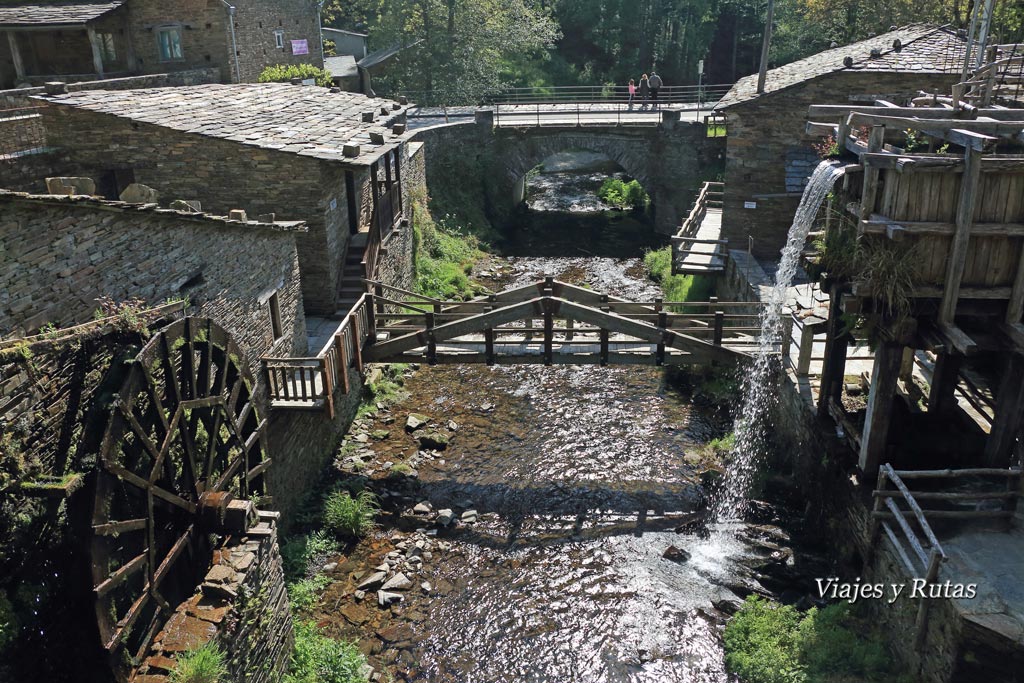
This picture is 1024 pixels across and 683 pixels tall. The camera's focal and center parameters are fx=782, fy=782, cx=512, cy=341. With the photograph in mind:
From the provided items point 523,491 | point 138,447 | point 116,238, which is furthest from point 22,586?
point 523,491

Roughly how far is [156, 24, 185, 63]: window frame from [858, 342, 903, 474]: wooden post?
2211cm

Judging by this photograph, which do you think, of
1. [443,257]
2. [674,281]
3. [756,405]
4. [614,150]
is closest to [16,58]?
[443,257]

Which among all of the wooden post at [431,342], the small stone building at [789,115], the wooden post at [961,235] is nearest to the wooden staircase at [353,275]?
the wooden post at [431,342]

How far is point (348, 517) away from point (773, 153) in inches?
528

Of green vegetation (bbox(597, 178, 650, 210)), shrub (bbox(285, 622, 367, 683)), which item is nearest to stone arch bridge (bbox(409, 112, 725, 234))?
green vegetation (bbox(597, 178, 650, 210))

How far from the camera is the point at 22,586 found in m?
5.89

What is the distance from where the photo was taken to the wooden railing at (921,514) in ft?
24.8

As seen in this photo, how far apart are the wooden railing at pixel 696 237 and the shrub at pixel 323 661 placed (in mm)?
12284

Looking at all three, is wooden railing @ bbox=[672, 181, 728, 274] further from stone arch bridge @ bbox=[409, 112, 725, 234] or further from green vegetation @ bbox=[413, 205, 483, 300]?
green vegetation @ bbox=[413, 205, 483, 300]

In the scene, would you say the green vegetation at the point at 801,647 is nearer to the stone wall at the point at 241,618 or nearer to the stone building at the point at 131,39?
the stone wall at the point at 241,618

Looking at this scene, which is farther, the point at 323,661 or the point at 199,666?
the point at 323,661

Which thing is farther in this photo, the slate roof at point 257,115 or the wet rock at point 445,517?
the slate roof at point 257,115

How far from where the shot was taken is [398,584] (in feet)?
34.8

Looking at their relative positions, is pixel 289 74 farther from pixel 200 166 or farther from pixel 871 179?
pixel 871 179
